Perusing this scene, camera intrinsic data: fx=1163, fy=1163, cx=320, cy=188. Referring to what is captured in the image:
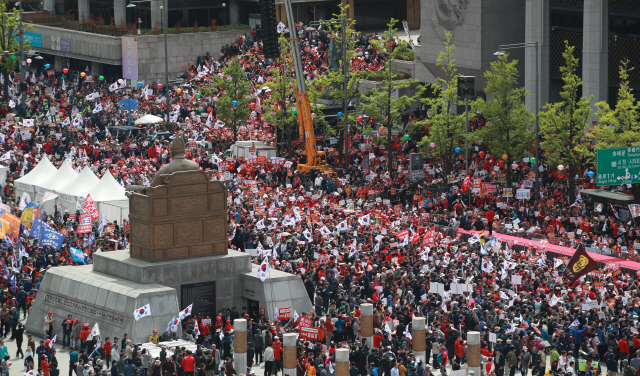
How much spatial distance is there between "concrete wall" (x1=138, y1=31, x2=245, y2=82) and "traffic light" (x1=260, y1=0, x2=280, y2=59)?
91.4ft

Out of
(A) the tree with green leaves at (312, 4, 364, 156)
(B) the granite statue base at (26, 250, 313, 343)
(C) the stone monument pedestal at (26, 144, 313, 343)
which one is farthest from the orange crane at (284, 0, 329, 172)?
(C) the stone monument pedestal at (26, 144, 313, 343)

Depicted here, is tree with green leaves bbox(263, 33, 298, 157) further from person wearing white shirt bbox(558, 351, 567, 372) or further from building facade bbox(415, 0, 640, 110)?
person wearing white shirt bbox(558, 351, 567, 372)

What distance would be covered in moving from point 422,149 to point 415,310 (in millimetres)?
23853

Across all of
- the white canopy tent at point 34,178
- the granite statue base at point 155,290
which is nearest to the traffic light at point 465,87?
the white canopy tent at point 34,178

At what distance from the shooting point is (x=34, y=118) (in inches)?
2911

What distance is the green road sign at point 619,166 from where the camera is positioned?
47281 millimetres

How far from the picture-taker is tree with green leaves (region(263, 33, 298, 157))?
65875mm

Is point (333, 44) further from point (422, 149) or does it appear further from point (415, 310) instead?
point (415, 310)

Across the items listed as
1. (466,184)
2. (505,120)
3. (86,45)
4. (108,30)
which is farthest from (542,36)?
(86,45)

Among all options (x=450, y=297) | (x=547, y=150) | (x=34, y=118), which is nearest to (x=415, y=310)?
(x=450, y=297)

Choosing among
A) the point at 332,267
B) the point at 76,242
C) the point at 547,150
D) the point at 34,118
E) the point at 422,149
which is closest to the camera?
the point at 332,267

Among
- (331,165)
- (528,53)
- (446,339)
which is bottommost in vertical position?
(446,339)

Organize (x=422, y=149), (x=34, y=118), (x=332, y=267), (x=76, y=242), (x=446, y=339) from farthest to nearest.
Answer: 1. (x=34, y=118)
2. (x=422, y=149)
3. (x=76, y=242)
4. (x=332, y=267)
5. (x=446, y=339)

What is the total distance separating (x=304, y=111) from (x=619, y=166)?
66.3 ft
